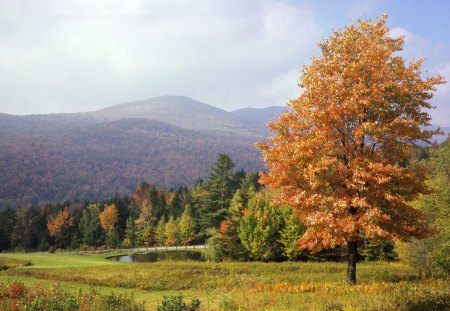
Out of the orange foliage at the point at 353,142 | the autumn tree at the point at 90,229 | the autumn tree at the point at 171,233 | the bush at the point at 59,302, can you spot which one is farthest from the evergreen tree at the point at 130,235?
the orange foliage at the point at 353,142

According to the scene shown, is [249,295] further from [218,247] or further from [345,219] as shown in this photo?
[218,247]

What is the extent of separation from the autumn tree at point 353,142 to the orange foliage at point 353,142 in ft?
0.15

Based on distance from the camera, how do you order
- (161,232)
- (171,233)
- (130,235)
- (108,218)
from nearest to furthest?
(171,233) < (161,232) < (130,235) < (108,218)

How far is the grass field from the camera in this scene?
14273 millimetres

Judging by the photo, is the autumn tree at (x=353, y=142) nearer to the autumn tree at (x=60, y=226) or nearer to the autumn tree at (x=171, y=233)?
the autumn tree at (x=171, y=233)

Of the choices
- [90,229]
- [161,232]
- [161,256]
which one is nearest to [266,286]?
[161,256]

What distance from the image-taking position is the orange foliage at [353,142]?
18.8 meters

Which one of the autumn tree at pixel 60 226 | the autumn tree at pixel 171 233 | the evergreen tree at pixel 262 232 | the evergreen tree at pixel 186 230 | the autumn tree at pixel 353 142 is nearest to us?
the autumn tree at pixel 353 142

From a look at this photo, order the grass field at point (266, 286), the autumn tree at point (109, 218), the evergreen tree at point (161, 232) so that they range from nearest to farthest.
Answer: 1. the grass field at point (266, 286)
2. the evergreen tree at point (161, 232)
3. the autumn tree at point (109, 218)

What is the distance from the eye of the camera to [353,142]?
20.1 m

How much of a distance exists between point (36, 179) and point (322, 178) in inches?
7930

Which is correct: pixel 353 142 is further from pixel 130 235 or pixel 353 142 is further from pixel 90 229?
pixel 90 229

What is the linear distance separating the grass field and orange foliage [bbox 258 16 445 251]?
→ 245cm

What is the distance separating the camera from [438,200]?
37344 millimetres
